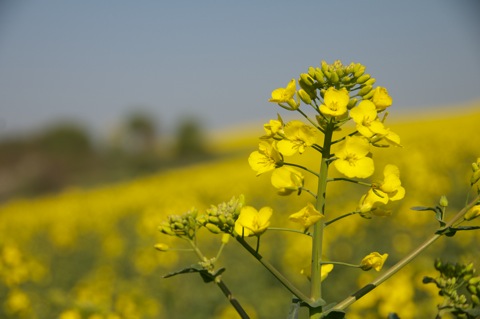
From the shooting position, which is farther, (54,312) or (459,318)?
(54,312)

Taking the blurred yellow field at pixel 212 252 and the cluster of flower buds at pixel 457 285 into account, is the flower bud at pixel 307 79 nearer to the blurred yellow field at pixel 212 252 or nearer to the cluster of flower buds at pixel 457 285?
the cluster of flower buds at pixel 457 285

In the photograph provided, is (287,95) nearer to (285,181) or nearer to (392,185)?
(285,181)

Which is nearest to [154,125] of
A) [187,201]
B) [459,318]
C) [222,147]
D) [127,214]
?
[222,147]

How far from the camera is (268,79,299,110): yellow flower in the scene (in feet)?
4.53

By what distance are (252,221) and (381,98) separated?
0.42m

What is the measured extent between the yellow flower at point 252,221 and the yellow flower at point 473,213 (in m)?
0.47

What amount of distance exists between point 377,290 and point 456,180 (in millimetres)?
6936

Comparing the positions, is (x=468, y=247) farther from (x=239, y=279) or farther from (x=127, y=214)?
(x=127, y=214)

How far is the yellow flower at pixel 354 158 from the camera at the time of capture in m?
1.27

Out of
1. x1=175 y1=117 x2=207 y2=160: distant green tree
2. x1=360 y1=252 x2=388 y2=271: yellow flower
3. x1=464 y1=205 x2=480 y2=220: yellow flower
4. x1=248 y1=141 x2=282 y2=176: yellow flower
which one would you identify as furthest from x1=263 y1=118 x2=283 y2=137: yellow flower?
x1=175 y1=117 x2=207 y2=160: distant green tree

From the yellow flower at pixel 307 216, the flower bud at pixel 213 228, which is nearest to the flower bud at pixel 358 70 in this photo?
the yellow flower at pixel 307 216

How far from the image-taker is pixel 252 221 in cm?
131

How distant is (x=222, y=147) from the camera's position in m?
45.0

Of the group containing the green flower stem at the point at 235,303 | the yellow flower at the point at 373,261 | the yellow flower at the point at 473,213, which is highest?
the yellow flower at the point at 473,213
